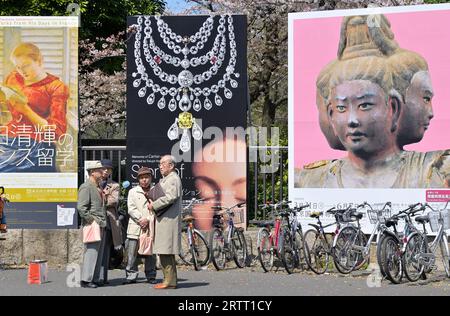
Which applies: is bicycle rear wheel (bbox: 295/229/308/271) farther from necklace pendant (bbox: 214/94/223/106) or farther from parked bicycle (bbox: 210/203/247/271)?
necklace pendant (bbox: 214/94/223/106)

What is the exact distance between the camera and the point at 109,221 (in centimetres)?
1430

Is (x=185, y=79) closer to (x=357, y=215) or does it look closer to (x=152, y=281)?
(x=357, y=215)

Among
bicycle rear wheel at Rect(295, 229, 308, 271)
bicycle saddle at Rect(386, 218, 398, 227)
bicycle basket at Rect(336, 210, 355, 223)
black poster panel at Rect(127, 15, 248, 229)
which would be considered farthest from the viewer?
black poster panel at Rect(127, 15, 248, 229)

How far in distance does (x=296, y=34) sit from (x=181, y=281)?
5013 mm

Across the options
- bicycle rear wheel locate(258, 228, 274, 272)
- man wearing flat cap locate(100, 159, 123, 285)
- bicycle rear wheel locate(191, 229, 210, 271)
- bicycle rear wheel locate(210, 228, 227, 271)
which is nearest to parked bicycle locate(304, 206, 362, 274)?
bicycle rear wheel locate(258, 228, 274, 272)

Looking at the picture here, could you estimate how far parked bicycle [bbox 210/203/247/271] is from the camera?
16000 millimetres

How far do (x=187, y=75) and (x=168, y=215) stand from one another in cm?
454

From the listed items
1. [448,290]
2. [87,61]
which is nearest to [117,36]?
[87,61]

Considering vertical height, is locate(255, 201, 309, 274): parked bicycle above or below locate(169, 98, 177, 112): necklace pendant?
below

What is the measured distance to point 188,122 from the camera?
1694 centimetres

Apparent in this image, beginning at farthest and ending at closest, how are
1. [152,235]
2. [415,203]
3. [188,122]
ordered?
1. [188,122]
2. [415,203]
3. [152,235]

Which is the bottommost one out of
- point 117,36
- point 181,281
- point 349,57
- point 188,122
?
point 181,281

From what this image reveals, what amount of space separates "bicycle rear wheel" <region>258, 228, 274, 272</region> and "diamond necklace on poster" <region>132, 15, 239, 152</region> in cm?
229

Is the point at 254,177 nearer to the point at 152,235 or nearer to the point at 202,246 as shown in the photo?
the point at 202,246
